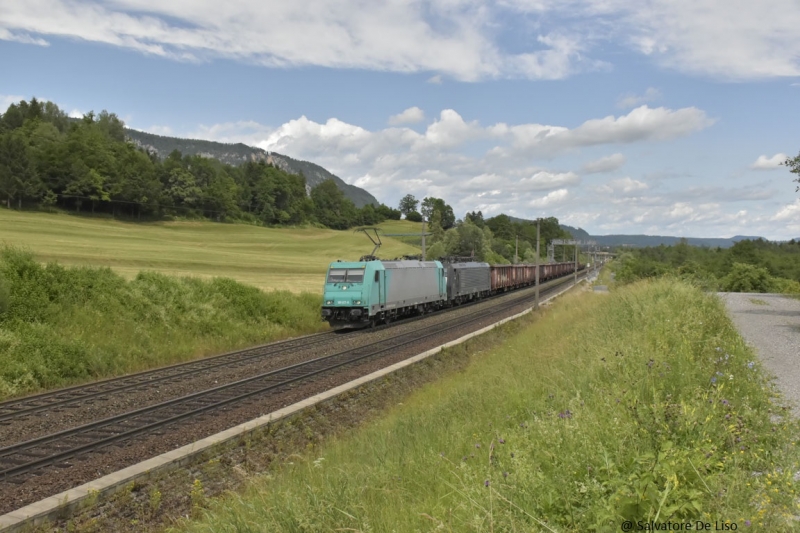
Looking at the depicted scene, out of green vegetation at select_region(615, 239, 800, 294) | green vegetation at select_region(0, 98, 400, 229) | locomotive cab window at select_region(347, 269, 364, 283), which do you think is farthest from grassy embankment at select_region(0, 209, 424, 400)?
green vegetation at select_region(0, 98, 400, 229)

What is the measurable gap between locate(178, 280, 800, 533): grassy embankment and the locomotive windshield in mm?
18097

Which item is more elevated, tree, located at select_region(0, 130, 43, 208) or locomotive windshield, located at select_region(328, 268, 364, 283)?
tree, located at select_region(0, 130, 43, 208)

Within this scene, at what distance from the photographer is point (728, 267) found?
62.7 m

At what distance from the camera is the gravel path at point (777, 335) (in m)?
8.48

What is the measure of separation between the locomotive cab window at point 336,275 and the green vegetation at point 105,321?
2.90 meters

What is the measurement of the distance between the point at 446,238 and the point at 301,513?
259 ft

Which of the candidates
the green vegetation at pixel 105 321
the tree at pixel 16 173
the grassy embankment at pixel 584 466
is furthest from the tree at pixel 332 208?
the grassy embankment at pixel 584 466

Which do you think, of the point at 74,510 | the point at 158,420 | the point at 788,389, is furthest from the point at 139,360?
the point at 788,389

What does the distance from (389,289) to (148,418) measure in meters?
17.6

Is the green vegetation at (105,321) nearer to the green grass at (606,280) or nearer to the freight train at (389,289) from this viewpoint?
the freight train at (389,289)

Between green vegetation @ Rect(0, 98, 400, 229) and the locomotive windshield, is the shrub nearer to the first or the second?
the locomotive windshield

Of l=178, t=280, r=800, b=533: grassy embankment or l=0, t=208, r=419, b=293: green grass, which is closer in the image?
l=178, t=280, r=800, b=533: grassy embankment

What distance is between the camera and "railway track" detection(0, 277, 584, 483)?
866 cm

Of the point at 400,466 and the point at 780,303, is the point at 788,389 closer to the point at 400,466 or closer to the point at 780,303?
the point at 400,466
